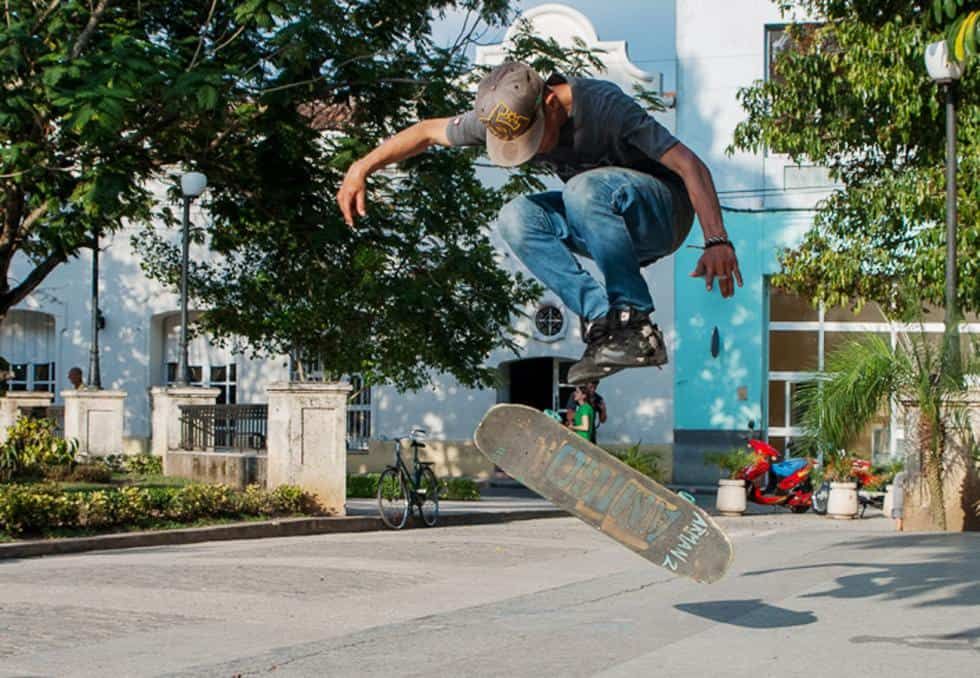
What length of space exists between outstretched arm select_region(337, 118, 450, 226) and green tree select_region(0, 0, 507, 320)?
6.42 metres

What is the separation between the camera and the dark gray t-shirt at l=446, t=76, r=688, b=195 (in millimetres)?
5117

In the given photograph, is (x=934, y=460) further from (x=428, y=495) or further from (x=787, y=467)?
(x=787, y=467)

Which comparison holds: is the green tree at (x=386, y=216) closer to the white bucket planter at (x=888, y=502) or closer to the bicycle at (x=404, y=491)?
the bicycle at (x=404, y=491)

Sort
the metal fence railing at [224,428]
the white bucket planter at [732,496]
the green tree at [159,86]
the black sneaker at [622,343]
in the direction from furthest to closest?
the white bucket planter at [732,496] → the metal fence railing at [224,428] → the green tree at [159,86] → the black sneaker at [622,343]

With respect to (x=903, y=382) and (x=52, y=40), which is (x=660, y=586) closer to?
(x=903, y=382)

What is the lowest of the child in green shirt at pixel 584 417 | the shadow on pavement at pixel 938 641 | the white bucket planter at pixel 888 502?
the white bucket planter at pixel 888 502

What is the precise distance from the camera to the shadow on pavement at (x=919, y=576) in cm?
945

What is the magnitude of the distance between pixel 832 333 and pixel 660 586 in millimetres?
19898

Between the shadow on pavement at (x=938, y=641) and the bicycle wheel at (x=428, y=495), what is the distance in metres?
10.4

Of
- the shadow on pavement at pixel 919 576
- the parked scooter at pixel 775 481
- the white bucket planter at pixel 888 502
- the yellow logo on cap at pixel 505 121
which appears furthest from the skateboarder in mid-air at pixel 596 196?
the parked scooter at pixel 775 481

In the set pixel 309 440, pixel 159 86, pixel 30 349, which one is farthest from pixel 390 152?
pixel 30 349

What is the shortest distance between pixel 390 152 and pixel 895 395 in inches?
459

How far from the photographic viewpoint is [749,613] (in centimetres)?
880

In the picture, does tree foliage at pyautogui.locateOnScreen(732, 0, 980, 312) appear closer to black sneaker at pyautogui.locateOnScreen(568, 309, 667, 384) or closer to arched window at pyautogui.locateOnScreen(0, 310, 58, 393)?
black sneaker at pyautogui.locateOnScreen(568, 309, 667, 384)
